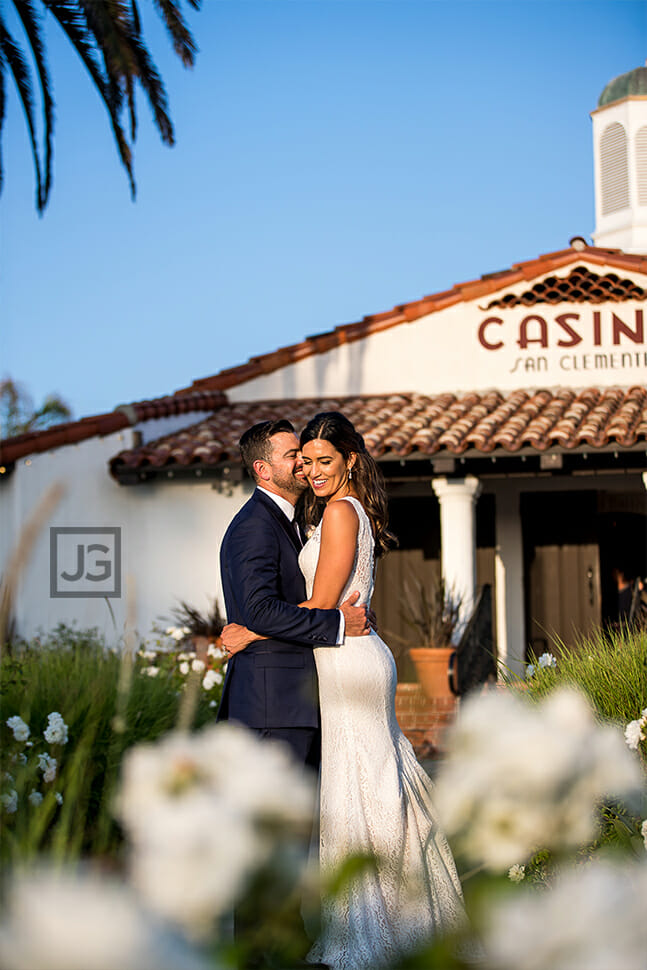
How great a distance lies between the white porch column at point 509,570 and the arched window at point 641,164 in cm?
724

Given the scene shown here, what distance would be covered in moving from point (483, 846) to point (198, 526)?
1172 cm

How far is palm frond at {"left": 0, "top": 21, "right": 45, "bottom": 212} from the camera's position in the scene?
8977mm

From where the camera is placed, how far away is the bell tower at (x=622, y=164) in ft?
58.1

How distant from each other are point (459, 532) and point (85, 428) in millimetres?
4584

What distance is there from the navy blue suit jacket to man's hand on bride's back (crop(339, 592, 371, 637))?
2.2 inches

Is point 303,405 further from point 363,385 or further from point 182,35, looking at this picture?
point 182,35

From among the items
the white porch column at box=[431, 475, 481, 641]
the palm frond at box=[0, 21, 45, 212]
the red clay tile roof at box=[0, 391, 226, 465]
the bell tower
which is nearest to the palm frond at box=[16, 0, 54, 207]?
the palm frond at box=[0, 21, 45, 212]

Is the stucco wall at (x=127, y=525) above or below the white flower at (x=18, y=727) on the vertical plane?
above

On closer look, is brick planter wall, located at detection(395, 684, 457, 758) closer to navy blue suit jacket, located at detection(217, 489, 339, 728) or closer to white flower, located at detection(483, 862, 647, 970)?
navy blue suit jacket, located at detection(217, 489, 339, 728)

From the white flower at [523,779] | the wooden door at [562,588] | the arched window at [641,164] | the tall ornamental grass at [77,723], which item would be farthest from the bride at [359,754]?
the arched window at [641,164]

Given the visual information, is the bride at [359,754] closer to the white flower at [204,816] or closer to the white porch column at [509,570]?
the white flower at [204,816]

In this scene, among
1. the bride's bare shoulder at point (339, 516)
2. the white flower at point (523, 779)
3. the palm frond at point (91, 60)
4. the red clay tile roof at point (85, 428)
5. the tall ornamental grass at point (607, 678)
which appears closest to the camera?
the white flower at point (523, 779)

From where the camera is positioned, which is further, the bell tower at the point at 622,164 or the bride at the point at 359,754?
the bell tower at the point at 622,164

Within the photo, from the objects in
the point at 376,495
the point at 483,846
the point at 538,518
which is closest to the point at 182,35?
the point at 376,495
